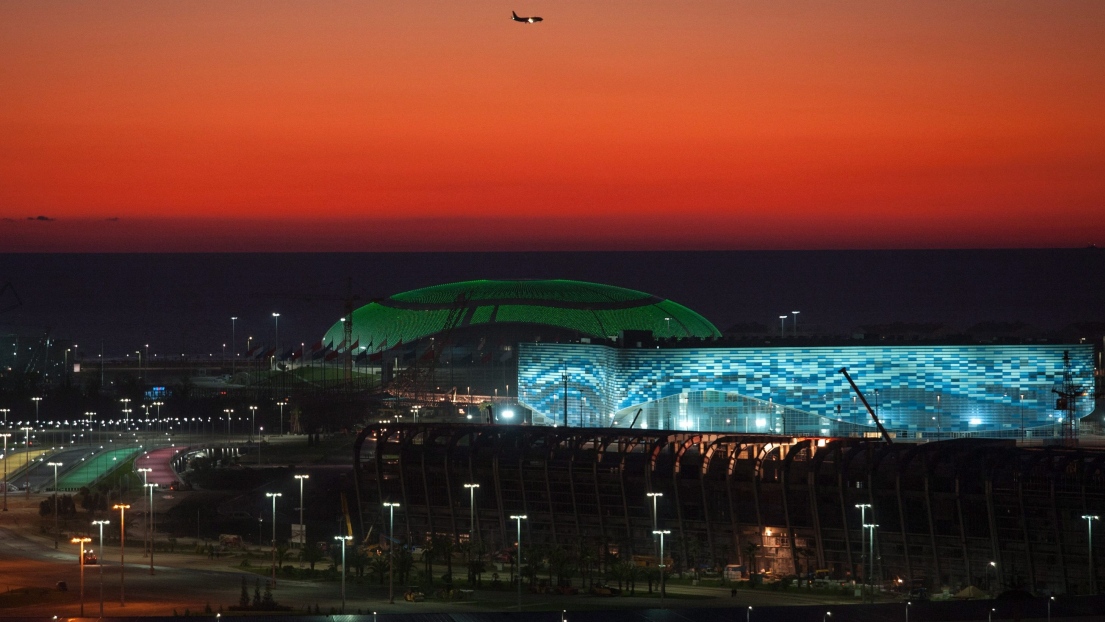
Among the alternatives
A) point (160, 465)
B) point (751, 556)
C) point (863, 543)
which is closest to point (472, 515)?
point (751, 556)

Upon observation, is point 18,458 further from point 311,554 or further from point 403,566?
point 403,566

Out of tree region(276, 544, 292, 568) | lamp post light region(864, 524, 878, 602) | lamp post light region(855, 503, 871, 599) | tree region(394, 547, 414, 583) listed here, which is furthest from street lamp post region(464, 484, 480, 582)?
lamp post light region(864, 524, 878, 602)

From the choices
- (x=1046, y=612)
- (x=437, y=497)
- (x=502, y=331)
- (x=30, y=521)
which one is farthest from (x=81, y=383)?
(x=1046, y=612)

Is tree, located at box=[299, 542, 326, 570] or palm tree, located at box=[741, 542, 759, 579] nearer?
palm tree, located at box=[741, 542, 759, 579]

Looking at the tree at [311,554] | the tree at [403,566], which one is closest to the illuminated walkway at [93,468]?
the tree at [311,554]

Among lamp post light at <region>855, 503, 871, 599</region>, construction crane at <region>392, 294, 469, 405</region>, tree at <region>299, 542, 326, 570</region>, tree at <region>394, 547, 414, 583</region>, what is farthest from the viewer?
construction crane at <region>392, 294, 469, 405</region>

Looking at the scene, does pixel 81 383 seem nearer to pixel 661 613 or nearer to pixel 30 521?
pixel 30 521

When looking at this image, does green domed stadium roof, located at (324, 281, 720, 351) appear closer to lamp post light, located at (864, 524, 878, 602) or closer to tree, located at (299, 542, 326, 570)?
tree, located at (299, 542, 326, 570)
